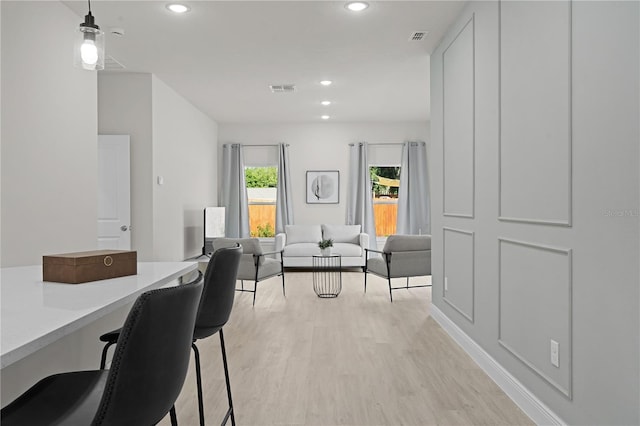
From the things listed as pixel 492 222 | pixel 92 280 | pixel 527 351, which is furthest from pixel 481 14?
pixel 92 280

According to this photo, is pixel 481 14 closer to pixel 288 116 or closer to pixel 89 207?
pixel 89 207

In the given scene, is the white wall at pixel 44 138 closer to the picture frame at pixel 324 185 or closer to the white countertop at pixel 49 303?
the white countertop at pixel 49 303

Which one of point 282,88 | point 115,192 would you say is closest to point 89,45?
point 115,192

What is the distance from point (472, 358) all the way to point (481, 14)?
241cm

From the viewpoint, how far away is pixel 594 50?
6.31 ft

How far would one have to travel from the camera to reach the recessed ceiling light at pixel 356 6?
362 cm

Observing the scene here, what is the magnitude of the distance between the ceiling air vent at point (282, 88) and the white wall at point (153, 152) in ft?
4.42

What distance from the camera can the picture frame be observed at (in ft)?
29.4

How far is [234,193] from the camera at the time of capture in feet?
29.3

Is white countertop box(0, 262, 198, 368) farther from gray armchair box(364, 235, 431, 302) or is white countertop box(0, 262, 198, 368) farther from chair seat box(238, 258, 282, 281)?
gray armchair box(364, 235, 431, 302)

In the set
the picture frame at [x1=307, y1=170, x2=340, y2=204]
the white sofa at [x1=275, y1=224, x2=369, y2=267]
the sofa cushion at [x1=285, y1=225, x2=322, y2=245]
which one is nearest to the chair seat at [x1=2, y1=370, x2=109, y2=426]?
the white sofa at [x1=275, y1=224, x2=369, y2=267]

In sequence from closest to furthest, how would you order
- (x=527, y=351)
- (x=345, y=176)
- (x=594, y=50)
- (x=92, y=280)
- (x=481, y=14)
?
(x=92, y=280), (x=594, y=50), (x=527, y=351), (x=481, y=14), (x=345, y=176)

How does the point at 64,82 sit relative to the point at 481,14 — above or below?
below

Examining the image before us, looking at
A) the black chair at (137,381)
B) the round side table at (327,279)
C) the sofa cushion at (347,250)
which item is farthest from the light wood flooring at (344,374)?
the sofa cushion at (347,250)
